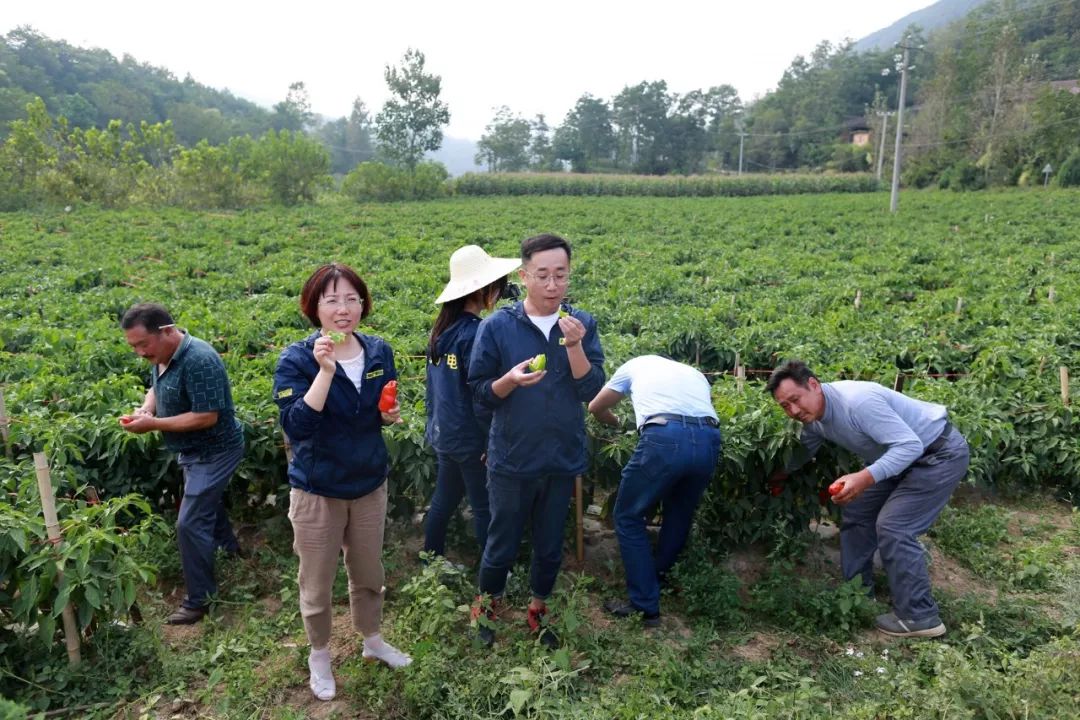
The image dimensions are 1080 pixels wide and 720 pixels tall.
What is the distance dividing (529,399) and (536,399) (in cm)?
3

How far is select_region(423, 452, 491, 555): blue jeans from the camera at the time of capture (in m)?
4.25

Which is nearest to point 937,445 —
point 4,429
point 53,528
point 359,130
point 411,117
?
point 53,528

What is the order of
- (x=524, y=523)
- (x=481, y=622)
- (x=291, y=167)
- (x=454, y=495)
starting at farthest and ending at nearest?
(x=291, y=167), (x=454, y=495), (x=524, y=523), (x=481, y=622)

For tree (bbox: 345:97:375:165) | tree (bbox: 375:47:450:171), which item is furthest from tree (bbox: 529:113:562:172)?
tree (bbox: 345:97:375:165)

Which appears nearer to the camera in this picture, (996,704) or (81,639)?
(996,704)

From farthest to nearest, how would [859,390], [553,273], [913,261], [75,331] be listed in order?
[913,261] < [75,331] < [859,390] < [553,273]

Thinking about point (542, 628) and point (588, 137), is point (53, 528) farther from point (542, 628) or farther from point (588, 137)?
point (588, 137)

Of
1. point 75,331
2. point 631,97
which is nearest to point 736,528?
point 75,331

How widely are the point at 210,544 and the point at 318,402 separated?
1668 mm

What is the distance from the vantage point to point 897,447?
4070 millimetres

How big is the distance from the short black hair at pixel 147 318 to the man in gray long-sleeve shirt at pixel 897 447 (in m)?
3.45

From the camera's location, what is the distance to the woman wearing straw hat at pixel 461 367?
408 centimetres

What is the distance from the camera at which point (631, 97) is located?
292 feet

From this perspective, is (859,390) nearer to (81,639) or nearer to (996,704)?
(996,704)
